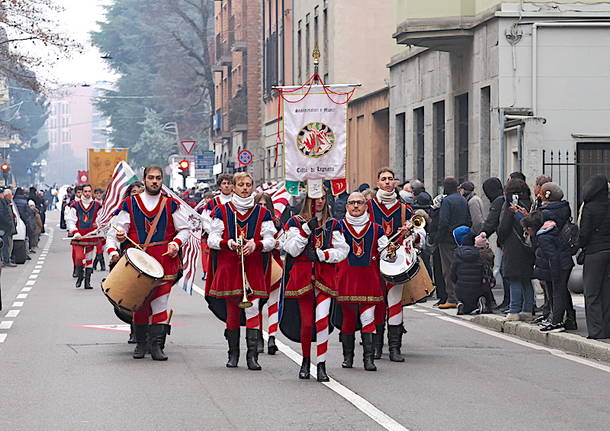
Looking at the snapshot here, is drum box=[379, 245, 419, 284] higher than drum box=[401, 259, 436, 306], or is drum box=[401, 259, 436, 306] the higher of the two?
drum box=[379, 245, 419, 284]

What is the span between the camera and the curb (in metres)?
13.7

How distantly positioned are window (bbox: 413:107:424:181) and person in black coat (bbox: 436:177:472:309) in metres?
12.5

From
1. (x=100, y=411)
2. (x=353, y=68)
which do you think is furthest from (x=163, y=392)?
(x=353, y=68)

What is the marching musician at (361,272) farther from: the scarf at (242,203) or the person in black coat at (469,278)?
the person in black coat at (469,278)

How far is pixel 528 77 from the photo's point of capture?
24.8 meters

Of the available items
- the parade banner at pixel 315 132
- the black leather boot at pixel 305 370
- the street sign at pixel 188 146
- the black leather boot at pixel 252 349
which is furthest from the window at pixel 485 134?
the street sign at pixel 188 146

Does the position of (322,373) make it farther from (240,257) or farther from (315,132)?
(315,132)

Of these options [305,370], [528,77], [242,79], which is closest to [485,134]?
[528,77]

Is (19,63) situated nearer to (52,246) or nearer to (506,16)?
(52,246)

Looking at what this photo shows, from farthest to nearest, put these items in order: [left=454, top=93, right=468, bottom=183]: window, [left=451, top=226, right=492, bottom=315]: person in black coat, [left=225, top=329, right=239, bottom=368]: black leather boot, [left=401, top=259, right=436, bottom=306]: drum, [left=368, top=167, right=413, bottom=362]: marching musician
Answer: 1. [left=454, top=93, right=468, bottom=183]: window
2. [left=451, top=226, right=492, bottom=315]: person in black coat
3. [left=401, top=259, right=436, bottom=306]: drum
4. [left=368, top=167, right=413, bottom=362]: marching musician
5. [left=225, top=329, right=239, bottom=368]: black leather boot

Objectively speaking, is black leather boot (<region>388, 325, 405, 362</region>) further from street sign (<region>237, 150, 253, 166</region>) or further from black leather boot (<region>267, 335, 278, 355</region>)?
street sign (<region>237, 150, 253, 166</region>)

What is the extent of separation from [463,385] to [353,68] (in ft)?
104

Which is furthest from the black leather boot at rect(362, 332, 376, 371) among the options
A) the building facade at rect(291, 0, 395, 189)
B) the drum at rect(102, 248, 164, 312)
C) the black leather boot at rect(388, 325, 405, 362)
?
the building facade at rect(291, 0, 395, 189)

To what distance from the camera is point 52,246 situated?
46938 millimetres
